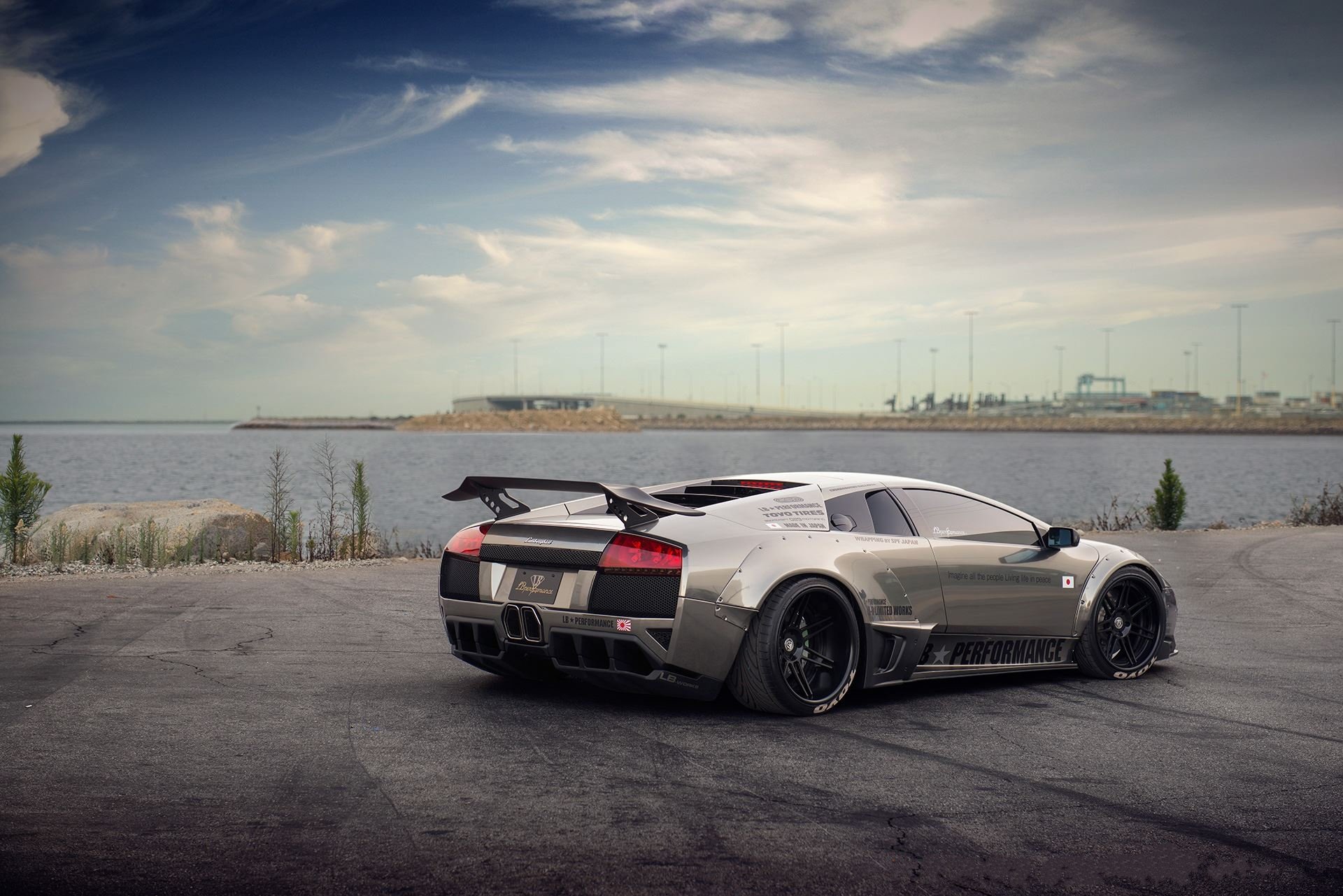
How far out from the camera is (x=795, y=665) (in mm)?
6746

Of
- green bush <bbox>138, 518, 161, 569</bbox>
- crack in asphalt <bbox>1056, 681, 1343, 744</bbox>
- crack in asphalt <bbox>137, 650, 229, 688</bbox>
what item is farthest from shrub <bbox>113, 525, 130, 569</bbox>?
crack in asphalt <bbox>1056, 681, 1343, 744</bbox>

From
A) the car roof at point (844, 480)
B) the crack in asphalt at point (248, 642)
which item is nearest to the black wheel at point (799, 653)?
the car roof at point (844, 480)

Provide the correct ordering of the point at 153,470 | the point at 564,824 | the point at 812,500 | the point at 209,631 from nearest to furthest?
the point at 564,824
the point at 812,500
the point at 209,631
the point at 153,470

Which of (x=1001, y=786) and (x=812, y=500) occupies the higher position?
(x=812, y=500)

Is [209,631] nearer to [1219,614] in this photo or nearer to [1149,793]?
[1149,793]

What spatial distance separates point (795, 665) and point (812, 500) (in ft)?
3.41

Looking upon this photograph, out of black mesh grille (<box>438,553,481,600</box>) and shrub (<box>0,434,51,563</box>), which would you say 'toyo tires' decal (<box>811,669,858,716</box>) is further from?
shrub (<box>0,434,51,563</box>)

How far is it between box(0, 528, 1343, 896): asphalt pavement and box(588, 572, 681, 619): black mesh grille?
26.0 inches

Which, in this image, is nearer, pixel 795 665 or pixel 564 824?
pixel 564 824

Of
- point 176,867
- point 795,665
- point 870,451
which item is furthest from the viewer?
point 870,451

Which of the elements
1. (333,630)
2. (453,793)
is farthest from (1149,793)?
(333,630)

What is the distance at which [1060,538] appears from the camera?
7828 millimetres

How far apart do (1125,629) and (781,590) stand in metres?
3.12

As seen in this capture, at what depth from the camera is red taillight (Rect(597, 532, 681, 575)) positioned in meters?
6.40
